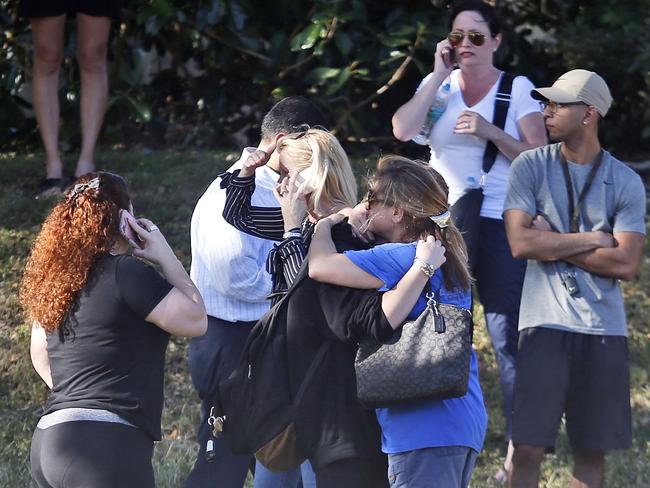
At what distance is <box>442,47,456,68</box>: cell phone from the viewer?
5301mm

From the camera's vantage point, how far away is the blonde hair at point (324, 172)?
3982 mm

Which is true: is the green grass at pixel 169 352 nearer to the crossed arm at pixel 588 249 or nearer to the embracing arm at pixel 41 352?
the crossed arm at pixel 588 249

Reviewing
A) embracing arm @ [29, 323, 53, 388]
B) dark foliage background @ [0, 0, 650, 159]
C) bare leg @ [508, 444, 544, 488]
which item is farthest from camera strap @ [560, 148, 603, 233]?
dark foliage background @ [0, 0, 650, 159]

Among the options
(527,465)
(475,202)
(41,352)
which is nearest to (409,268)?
(41,352)

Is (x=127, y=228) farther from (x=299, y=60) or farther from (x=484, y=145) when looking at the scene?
(x=299, y=60)

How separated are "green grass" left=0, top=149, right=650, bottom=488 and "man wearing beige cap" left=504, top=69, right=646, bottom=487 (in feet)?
2.83

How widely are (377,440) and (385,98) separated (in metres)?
5.17

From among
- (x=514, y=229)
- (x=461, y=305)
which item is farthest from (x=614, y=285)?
(x=461, y=305)

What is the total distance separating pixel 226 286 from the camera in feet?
14.6

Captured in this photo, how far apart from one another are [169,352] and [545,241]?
99.7 inches

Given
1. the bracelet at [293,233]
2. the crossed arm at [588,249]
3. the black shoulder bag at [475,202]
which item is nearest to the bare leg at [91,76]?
the black shoulder bag at [475,202]

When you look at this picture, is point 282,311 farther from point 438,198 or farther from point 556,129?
point 556,129

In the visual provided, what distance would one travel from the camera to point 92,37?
7.36 meters

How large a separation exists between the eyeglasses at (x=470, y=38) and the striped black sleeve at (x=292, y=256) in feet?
6.08
